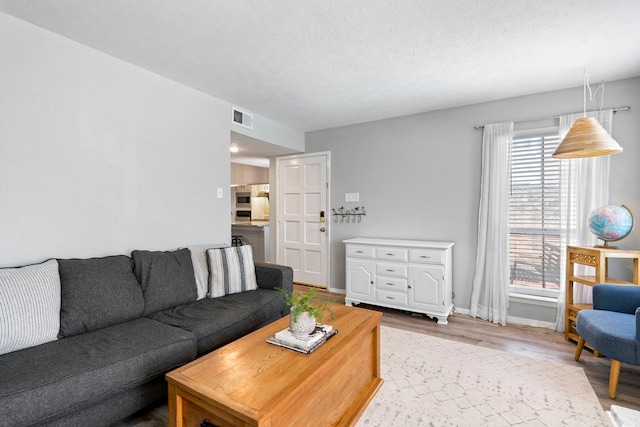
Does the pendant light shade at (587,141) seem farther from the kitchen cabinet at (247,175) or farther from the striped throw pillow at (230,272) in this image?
the kitchen cabinet at (247,175)

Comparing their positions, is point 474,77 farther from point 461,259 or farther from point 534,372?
→ point 534,372

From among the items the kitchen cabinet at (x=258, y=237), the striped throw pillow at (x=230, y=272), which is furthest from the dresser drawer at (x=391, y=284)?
the kitchen cabinet at (x=258, y=237)

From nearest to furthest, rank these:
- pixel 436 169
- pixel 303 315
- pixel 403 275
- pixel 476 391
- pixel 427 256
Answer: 1. pixel 303 315
2. pixel 476 391
3. pixel 427 256
4. pixel 403 275
5. pixel 436 169

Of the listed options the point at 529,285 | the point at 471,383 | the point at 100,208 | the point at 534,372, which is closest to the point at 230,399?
the point at 471,383

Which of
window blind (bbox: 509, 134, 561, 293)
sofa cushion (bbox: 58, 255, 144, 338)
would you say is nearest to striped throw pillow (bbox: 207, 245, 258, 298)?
sofa cushion (bbox: 58, 255, 144, 338)

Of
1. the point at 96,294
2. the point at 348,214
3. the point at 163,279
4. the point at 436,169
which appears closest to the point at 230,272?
the point at 163,279

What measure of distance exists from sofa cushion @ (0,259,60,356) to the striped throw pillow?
1.12m

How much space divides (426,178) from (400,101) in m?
1.04

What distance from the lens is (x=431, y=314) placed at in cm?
340

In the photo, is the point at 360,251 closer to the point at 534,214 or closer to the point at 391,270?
the point at 391,270

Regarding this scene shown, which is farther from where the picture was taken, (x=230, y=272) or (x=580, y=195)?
(x=580, y=195)

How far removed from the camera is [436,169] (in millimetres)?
3807

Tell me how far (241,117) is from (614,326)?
3937 millimetres

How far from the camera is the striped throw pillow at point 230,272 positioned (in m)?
2.78
